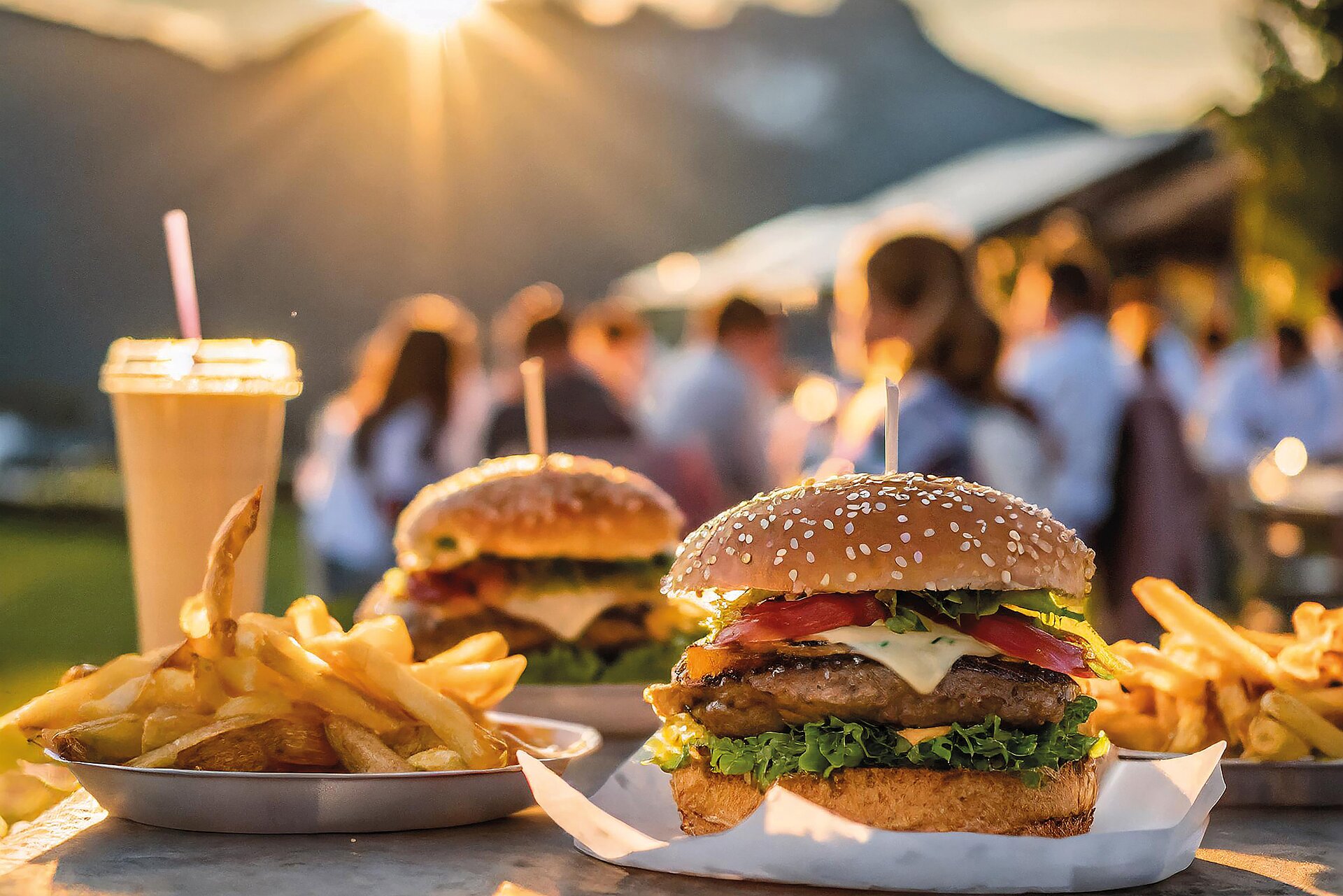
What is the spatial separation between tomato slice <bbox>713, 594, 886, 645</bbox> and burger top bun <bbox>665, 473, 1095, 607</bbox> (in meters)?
0.05

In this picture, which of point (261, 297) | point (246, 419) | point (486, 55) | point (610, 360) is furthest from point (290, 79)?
point (246, 419)

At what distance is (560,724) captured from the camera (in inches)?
99.7

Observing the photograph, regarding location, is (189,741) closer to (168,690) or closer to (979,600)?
(168,690)

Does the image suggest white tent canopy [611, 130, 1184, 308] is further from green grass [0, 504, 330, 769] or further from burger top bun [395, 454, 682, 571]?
burger top bun [395, 454, 682, 571]

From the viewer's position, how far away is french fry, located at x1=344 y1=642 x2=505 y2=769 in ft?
6.68

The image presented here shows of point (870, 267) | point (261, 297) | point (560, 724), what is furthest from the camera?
point (261, 297)

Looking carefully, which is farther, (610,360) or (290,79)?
(290,79)

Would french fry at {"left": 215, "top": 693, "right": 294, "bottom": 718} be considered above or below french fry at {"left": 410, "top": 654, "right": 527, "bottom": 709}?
above

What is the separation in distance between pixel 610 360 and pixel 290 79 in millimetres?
7078

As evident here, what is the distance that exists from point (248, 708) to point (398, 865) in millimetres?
332

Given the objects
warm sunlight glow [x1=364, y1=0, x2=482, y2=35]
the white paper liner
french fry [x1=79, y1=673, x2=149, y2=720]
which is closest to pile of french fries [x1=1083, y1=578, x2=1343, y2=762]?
the white paper liner

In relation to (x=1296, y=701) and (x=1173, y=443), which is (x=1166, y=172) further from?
(x=1296, y=701)

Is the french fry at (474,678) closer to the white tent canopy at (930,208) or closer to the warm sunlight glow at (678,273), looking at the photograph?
the white tent canopy at (930,208)

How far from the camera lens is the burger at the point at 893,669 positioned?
6.75 ft
